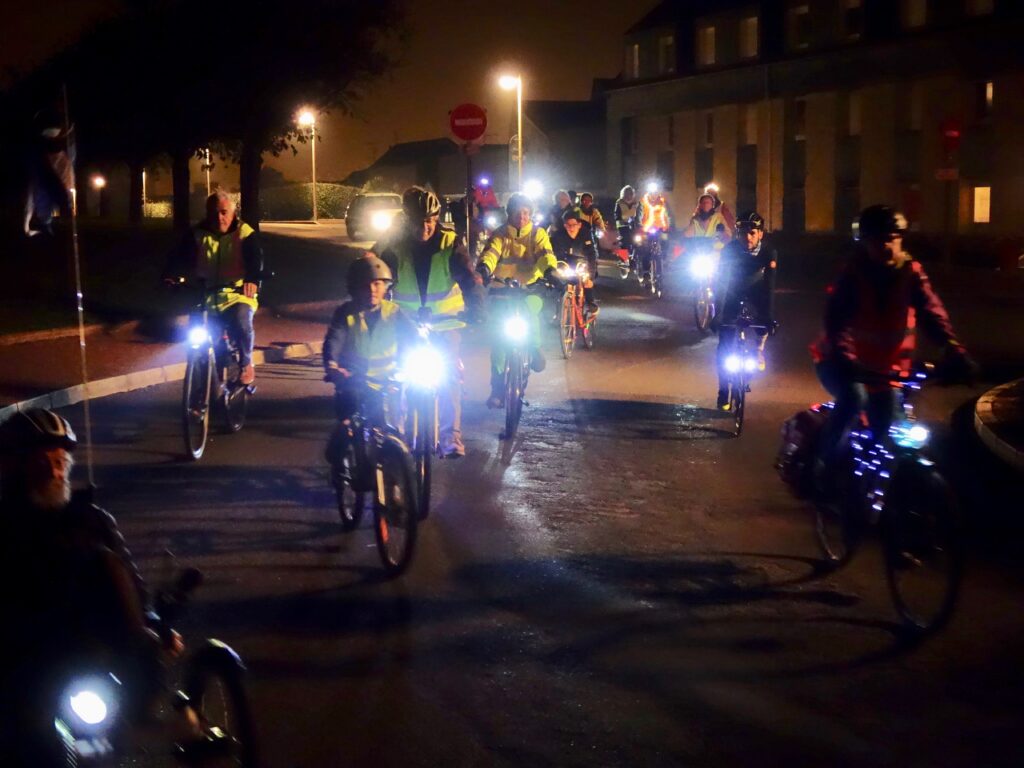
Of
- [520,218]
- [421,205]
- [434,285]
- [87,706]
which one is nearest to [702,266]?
[520,218]

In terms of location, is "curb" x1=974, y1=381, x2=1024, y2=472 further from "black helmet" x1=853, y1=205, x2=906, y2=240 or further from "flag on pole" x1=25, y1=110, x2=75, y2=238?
"flag on pole" x1=25, y1=110, x2=75, y2=238

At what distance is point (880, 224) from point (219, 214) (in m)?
5.99

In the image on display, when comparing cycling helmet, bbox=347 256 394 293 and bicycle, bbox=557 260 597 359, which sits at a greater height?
cycling helmet, bbox=347 256 394 293

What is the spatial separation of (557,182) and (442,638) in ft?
264

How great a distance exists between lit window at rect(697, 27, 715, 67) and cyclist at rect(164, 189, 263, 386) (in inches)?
2003

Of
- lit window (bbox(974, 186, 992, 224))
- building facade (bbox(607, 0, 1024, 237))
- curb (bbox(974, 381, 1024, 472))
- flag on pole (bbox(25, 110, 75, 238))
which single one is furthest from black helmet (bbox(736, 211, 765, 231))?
lit window (bbox(974, 186, 992, 224))

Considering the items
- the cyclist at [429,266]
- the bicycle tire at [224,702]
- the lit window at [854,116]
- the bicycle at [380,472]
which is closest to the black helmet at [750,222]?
the cyclist at [429,266]

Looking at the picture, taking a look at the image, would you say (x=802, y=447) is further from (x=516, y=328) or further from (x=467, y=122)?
(x=467, y=122)

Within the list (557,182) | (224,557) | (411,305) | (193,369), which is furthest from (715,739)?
(557,182)

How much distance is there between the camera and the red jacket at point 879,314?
22.5 ft

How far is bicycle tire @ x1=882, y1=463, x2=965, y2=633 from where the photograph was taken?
6141 millimetres

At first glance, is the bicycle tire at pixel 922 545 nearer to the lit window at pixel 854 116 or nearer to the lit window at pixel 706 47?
the lit window at pixel 854 116

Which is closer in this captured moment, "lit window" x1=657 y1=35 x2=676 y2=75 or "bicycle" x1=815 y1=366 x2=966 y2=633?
"bicycle" x1=815 y1=366 x2=966 y2=633

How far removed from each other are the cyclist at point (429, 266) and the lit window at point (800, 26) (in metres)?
47.5
